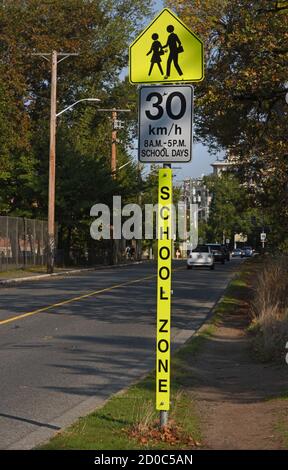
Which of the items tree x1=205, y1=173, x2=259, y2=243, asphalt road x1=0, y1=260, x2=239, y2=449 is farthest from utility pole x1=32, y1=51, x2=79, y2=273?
tree x1=205, y1=173, x2=259, y2=243

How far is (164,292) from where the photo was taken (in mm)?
6918

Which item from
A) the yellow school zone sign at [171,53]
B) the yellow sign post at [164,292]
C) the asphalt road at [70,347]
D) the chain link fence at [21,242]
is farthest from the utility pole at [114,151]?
the yellow sign post at [164,292]

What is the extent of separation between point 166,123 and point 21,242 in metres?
34.7

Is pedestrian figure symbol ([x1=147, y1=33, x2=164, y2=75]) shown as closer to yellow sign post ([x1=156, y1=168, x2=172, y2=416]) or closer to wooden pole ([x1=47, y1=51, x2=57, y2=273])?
yellow sign post ([x1=156, y1=168, x2=172, y2=416])

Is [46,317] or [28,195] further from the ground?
[28,195]

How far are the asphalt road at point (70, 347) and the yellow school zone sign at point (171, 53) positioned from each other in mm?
3602

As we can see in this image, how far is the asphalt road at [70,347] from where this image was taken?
8530 mm

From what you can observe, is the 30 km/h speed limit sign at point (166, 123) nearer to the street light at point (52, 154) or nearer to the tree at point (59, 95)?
the street light at point (52, 154)

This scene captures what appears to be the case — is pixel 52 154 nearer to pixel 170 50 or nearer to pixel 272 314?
pixel 272 314

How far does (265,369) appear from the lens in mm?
11188

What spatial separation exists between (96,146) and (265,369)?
4661 centimetres

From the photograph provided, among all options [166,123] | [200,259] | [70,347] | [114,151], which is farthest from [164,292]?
[114,151]

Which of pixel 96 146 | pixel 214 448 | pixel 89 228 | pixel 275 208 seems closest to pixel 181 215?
pixel 96 146
